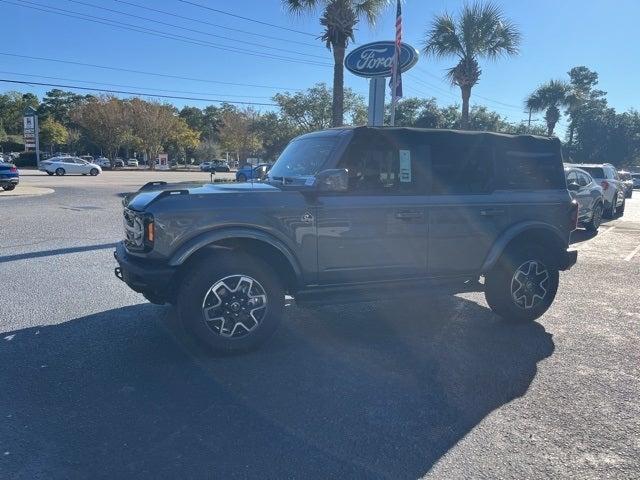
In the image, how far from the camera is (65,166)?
3959 centimetres

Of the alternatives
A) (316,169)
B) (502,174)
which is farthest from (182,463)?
(502,174)

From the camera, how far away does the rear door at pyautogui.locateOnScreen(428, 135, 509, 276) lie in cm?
523

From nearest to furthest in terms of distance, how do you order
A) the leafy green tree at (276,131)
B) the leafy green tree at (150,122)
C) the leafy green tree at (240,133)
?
the leafy green tree at (276,131) → the leafy green tree at (150,122) → the leafy green tree at (240,133)

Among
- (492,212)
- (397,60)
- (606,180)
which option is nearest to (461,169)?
(492,212)

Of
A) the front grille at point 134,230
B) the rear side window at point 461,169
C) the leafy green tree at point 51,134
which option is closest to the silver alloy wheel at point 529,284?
the rear side window at point 461,169

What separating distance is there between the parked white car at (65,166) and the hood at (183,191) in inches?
1535

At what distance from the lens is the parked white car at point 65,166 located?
39438 millimetres

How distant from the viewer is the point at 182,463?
2971 mm

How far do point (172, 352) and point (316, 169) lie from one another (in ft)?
7.12

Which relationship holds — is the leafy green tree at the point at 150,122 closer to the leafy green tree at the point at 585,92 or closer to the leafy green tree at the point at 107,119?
the leafy green tree at the point at 107,119

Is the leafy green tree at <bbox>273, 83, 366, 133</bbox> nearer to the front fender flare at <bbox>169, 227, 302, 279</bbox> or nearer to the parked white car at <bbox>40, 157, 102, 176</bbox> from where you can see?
the parked white car at <bbox>40, 157, 102, 176</bbox>

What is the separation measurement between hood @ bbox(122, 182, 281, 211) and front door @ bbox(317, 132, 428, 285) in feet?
2.10

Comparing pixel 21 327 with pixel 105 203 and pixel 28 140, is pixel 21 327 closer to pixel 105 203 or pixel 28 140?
pixel 105 203

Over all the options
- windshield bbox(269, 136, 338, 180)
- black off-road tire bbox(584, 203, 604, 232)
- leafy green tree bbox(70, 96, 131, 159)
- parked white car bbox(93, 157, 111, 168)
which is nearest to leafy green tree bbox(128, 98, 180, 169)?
leafy green tree bbox(70, 96, 131, 159)
